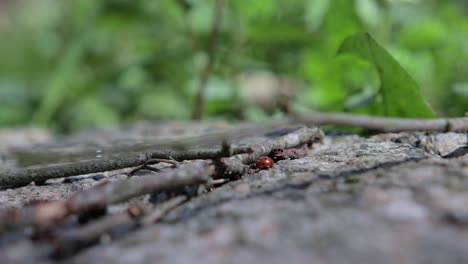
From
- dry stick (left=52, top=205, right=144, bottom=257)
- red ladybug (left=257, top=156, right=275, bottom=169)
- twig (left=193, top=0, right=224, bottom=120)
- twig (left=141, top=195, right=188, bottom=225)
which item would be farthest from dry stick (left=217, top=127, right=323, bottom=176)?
twig (left=193, top=0, right=224, bottom=120)

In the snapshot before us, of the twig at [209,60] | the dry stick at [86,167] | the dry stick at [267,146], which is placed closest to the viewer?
the dry stick at [267,146]

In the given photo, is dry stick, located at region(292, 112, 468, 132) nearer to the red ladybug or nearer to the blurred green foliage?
the red ladybug

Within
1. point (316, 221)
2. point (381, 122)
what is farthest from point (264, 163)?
point (316, 221)

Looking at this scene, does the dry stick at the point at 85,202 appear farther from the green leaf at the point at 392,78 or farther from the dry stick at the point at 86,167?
the green leaf at the point at 392,78

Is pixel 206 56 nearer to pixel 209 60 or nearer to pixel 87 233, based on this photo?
pixel 209 60

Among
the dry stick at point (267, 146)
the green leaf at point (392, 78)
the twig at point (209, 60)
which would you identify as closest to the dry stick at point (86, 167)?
the dry stick at point (267, 146)

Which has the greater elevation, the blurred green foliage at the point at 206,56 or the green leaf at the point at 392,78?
the blurred green foliage at the point at 206,56
